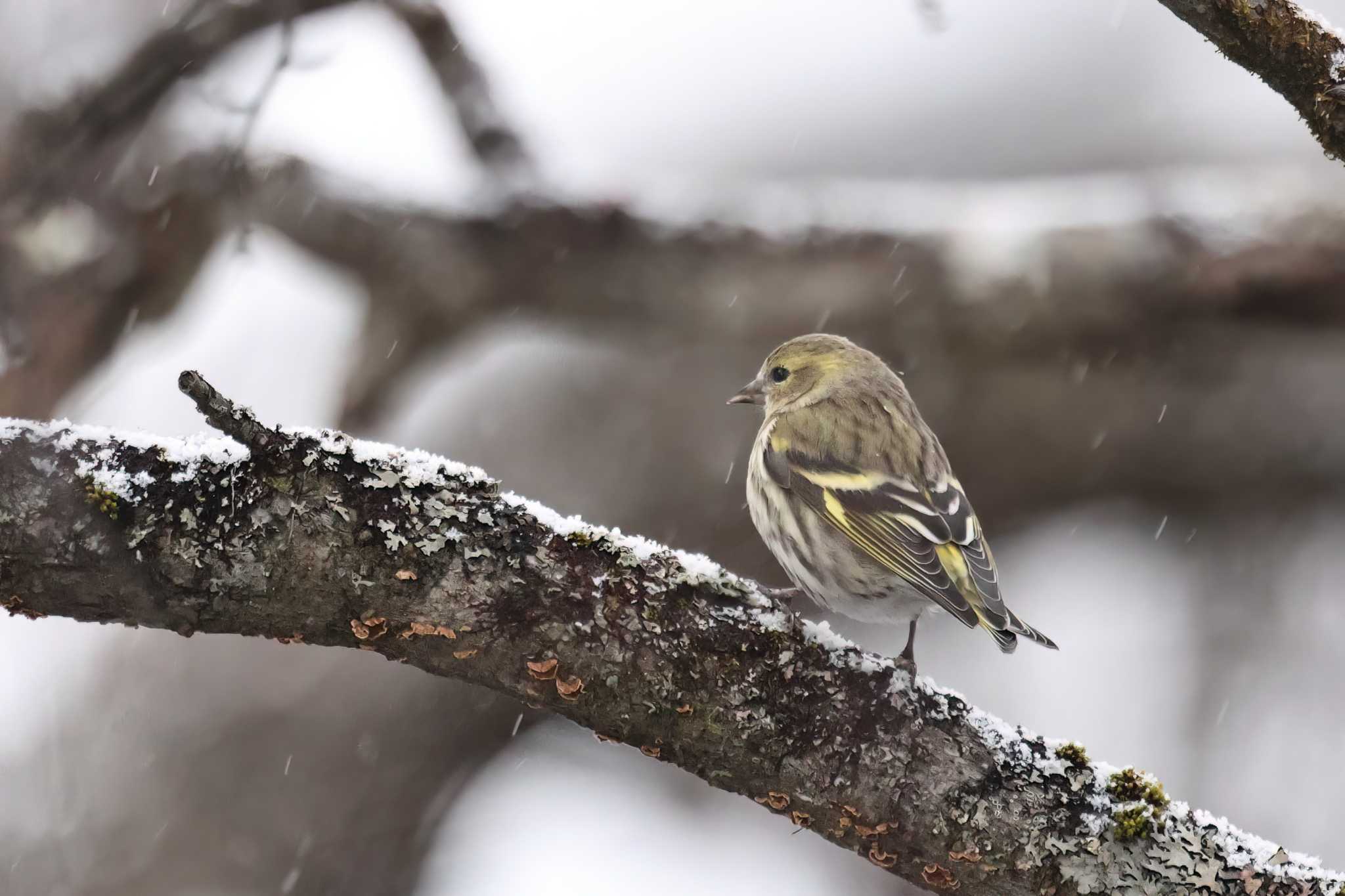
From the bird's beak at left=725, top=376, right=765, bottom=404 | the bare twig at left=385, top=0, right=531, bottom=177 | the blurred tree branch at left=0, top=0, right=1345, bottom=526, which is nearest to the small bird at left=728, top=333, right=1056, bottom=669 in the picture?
the bird's beak at left=725, top=376, right=765, bottom=404

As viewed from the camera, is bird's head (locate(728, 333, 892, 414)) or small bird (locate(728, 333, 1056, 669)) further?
bird's head (locate(728, 333, 892, 414))

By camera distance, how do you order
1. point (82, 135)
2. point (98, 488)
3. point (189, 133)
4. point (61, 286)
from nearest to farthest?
point (98, 488), point (82, 135), point (61, 286), point (189, 133)

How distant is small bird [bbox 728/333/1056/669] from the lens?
3.37 m

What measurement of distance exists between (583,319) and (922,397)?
1955 millimetres

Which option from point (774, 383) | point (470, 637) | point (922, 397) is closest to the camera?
point (470, 637)

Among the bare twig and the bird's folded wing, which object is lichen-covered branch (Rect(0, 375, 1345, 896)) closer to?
the bird's folded wing

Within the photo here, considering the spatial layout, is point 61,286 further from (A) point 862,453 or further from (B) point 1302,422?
(B) point 1302,422

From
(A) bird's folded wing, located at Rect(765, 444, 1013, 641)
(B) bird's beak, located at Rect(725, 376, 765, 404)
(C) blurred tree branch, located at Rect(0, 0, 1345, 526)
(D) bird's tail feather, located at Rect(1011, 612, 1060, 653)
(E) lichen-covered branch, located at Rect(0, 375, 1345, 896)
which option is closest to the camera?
(E) lichen-covered branch, located at Rect(0, 375, 1345, 896)

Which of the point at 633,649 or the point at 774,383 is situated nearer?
the point at 633,649

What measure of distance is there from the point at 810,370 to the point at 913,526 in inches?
42.1

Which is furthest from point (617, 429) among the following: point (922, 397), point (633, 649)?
point (633, 649)

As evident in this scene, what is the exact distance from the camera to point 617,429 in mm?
6156

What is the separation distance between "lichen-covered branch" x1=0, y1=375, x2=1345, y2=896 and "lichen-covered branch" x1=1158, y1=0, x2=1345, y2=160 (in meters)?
1.43

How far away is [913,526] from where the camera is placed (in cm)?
350
